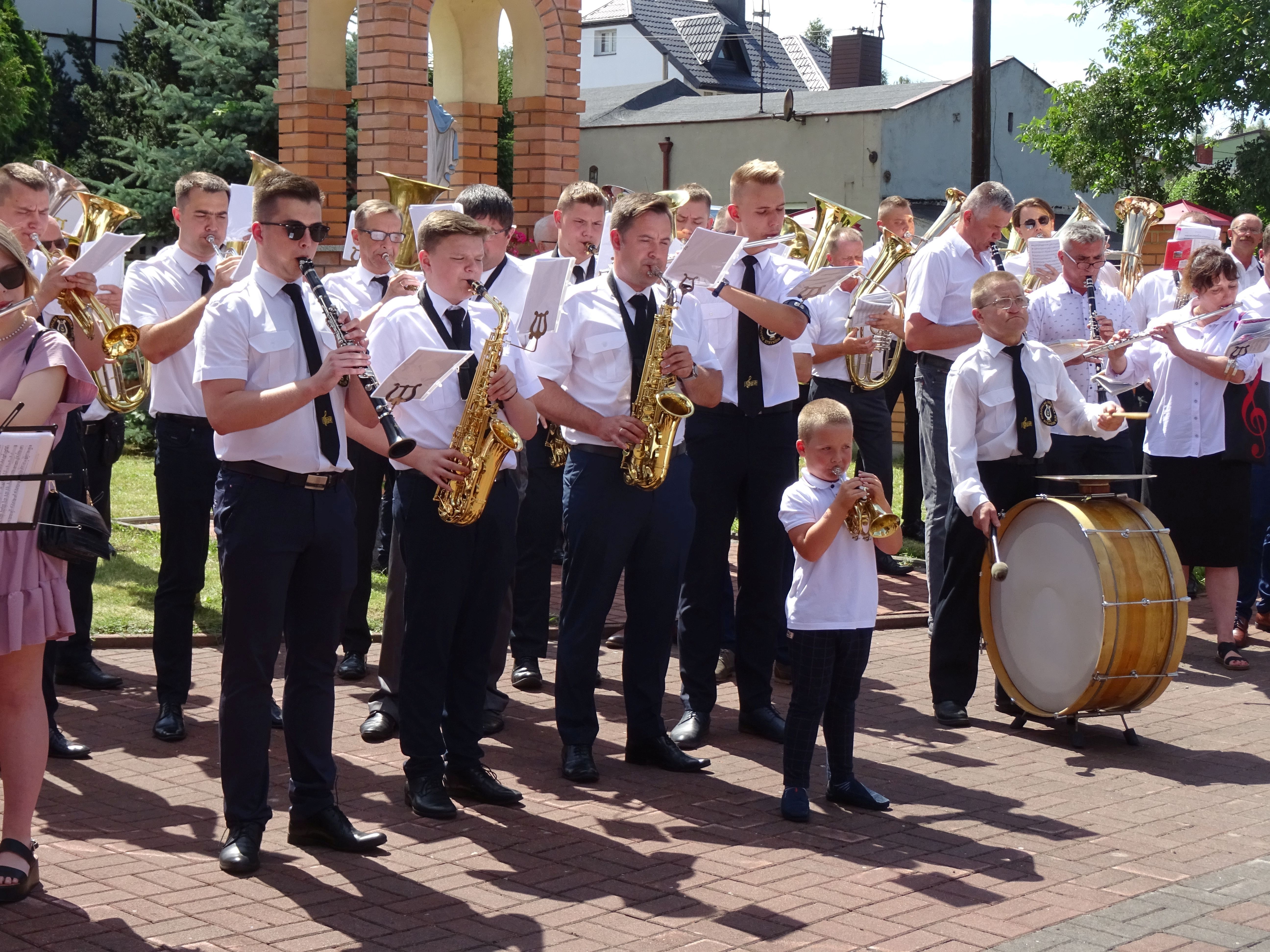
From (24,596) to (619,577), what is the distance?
2.31 m

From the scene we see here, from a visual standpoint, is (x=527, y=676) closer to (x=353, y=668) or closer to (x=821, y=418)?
(x=353, y=668)

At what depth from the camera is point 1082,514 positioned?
6539mm

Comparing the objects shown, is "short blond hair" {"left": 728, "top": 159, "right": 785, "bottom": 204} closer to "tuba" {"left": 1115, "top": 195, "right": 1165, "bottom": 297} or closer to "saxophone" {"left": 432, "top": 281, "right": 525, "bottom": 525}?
"saxophone" {"left": 432, "top": 281, "right": 525, "bottom": 525}

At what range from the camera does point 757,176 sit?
21.6 ft

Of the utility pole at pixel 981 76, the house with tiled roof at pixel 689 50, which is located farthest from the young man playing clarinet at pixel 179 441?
the house with tiled roof at pixel 689 50

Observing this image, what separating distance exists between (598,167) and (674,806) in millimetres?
39030

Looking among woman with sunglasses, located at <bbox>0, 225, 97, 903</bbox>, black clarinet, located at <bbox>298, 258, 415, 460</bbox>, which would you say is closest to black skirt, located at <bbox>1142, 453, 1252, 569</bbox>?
black clarinet, located at <bbox>298, 258, 415, 460</bbox>

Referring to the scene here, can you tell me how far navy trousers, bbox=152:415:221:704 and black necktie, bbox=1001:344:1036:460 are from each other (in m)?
3.50

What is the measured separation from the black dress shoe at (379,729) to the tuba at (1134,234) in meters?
6.43

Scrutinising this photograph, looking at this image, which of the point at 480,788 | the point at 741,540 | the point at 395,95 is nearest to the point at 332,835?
the point at 480,788

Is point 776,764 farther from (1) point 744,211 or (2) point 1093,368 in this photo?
(2) point 1093,368

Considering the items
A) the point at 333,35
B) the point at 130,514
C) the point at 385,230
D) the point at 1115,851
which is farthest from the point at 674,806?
the point at 333,35

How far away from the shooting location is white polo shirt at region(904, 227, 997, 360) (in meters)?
7.93

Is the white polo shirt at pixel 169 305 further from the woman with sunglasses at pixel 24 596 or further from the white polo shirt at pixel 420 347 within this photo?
the woman with sunglasses at pixel 24 596
